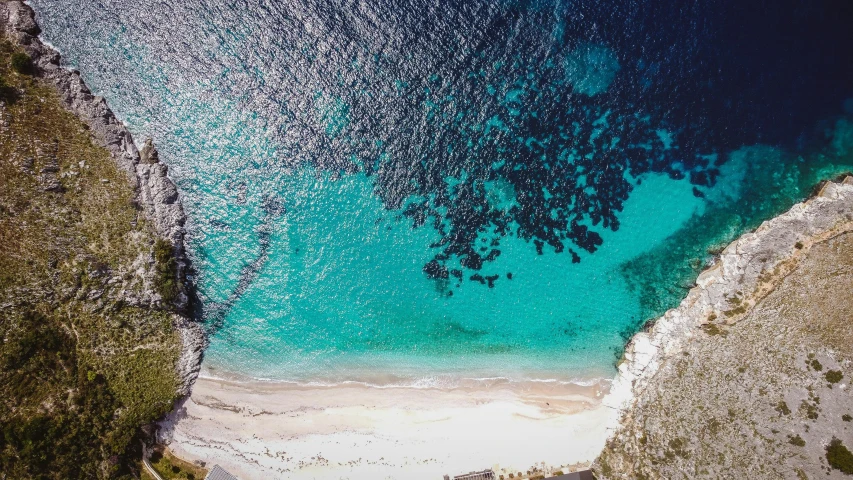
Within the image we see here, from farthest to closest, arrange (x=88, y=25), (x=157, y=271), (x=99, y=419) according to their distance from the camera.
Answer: (x=88, y=25) → (x=157, y=271) → (x=99, y=419)

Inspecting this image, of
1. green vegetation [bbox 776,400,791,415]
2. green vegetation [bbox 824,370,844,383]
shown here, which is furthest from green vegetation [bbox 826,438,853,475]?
green vegetation [bbox 824,370,844,383]

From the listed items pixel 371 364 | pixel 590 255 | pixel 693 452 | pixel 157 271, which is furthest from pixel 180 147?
pixel 693 452

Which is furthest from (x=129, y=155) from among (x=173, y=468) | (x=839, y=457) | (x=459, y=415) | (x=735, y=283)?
(x=839, y=457)

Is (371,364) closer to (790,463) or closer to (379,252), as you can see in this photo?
(379,252)

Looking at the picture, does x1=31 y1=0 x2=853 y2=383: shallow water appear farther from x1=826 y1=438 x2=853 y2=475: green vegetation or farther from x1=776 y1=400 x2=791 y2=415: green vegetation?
x1=826 y1=438 x2=853 y2=475: green vegetation

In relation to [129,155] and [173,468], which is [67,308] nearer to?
[129,155]

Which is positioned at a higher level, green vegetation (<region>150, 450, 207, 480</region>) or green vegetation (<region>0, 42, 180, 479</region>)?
green vegetation (<region>0, 42, 180, 479</region>)
